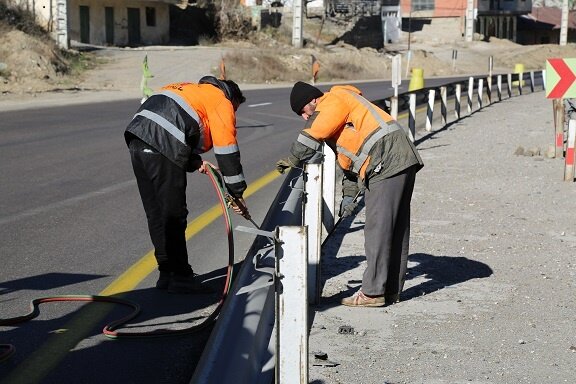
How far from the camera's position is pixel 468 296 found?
24.1 feet

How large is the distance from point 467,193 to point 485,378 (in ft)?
23.6

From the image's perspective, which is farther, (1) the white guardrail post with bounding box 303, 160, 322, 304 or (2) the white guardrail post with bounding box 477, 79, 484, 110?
(2) the white guardrail post with bounding box 477, 79, 484, 110

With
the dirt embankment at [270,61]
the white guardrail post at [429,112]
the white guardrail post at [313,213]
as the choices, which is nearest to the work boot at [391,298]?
the white guardrail post at [313,213]

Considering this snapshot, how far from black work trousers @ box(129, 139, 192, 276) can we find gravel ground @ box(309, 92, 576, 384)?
1094mm

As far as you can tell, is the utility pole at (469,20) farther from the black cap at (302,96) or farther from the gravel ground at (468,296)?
the black cap at (302,96)

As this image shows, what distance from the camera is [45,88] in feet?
119

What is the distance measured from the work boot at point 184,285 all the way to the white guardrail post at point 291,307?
2.88 meters

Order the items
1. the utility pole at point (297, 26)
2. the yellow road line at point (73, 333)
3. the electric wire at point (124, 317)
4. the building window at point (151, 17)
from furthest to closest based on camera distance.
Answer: the building window at point (151, 17) < the utility pole at point (297, 26) < the electric wire at point (124, 317) < the yellow road line at point (73, 333)

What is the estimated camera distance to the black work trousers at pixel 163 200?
23.1 ft

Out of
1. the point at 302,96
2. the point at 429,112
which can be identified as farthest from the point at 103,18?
the point at 302,96

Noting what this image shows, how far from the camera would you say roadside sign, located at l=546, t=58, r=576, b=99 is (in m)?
14.2

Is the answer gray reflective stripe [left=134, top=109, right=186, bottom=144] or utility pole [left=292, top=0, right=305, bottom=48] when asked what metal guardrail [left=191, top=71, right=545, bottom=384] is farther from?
utility pole [left=292, top=0, right=305, bottom=48]

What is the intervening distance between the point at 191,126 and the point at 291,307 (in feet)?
9.28

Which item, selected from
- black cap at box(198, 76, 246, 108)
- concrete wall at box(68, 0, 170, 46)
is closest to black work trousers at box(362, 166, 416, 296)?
black cap at box(198, 76, 246, 108)
